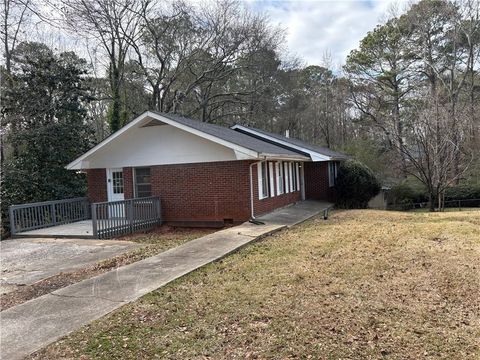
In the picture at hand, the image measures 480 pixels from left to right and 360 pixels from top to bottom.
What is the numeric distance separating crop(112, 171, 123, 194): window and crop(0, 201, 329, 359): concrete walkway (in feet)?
24.5

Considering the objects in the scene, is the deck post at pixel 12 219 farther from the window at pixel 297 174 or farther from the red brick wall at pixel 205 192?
the window at pixel 297 174

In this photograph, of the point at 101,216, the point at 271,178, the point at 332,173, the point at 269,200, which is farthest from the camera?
the point at 332,173

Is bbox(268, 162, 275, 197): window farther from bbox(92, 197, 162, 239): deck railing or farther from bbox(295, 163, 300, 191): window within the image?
bbox(92, 197, 162, 239): deck railing

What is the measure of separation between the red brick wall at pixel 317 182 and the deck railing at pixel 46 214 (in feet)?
35.6

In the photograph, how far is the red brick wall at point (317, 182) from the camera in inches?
808

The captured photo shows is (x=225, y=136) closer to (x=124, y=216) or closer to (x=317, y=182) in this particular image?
(x=124, y=216)

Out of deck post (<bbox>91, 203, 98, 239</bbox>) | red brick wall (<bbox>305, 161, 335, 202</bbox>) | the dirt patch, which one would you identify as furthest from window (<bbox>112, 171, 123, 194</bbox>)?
red brick wall (<bbox>305, 161, 335, 202</bbox>)

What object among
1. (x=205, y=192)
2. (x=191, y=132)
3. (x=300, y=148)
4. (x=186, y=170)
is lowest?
(x=205, y=192)

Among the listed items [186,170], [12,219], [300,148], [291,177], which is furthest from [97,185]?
[300,148]

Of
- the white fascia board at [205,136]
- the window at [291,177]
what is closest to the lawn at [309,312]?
the white fascia board at [205,136]

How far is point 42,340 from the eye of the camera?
166 inches

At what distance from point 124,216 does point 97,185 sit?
13.5 feet

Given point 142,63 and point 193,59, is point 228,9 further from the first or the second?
point 142,63

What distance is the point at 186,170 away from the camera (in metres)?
14.1
